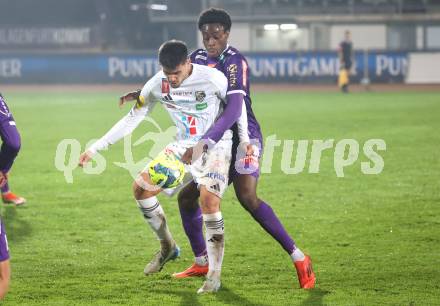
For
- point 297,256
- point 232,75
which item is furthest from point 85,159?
point 297,256

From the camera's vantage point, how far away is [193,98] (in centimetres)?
696

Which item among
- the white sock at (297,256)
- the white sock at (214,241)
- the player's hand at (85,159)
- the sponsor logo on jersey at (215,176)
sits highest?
the player's hand at (85,159)

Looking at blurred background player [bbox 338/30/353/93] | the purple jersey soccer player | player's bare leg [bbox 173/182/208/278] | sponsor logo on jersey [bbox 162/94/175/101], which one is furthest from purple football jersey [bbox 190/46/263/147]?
blurred background player [bbox 338/30/353/93]

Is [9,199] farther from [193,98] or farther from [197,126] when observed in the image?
[193,98]

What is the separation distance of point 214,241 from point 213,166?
58 centimetres

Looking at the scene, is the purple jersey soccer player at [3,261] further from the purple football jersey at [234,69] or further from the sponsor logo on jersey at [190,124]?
the purple football jersey at [234,69]

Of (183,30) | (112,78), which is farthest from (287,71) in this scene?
(183,30)

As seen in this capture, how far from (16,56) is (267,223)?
33609 mm

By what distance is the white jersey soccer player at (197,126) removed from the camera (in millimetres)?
6906

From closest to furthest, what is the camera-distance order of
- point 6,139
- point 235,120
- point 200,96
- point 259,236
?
point 6,139, point 235,120, point 200,96, point 259,236

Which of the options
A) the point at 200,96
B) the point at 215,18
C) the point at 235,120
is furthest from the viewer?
the point at 215,18

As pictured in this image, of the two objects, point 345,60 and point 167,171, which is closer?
point 167,171

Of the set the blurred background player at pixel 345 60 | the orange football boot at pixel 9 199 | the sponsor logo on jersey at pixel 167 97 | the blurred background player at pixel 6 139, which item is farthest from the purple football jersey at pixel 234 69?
the blurred background player at pixel 345 60

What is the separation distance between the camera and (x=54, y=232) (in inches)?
375
